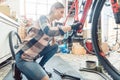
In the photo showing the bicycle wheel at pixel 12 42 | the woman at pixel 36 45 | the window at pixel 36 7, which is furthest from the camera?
the window at pixel 36 7

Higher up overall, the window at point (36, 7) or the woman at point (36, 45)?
the window at point (36, 7)

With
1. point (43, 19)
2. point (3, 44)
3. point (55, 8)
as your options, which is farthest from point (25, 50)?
point (3, 44)

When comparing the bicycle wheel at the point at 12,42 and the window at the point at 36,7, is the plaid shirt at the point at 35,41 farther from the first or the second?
the window at the point at 36,7

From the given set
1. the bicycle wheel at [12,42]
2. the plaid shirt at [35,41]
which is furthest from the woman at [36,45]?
the bicycle wheel at [12,42]

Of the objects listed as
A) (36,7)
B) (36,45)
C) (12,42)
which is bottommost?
(12,42)

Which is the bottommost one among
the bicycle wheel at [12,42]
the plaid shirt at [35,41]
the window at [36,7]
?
the bicycle wheel at [12,42]

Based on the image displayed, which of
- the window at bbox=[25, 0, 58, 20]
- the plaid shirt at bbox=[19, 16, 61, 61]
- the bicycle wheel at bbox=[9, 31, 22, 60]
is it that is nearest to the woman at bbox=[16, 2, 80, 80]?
the plaid shirt at bbox=[19, 16, 61, 61]

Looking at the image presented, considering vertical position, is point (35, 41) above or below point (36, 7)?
below

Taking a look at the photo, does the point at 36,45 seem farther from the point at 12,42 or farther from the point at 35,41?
the point at 12,42

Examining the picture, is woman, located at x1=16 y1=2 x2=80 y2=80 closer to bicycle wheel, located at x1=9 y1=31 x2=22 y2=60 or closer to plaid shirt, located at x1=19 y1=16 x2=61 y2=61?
plaid shirt, located at x1=19 y1=16 x2=61 y2=61

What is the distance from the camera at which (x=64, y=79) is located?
2197 millimetres

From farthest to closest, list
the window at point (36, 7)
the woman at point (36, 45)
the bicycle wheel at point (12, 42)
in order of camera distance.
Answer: the window at point (36, 7) < the bicycle wheel at point (12, 42) < the woman at point (36, 45)

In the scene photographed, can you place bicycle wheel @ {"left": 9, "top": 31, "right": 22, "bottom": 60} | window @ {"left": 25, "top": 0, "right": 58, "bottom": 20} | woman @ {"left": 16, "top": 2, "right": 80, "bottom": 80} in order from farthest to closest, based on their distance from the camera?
window @ {"left": 25, "top": 0, "right": 58, "bottom": 20}, bicycle wheel @ {"left": 9, "top": 31, "right": 22, "bottom": 60}, woman @ {"left": 16, "top": 2, "right": 80, "bottom": 80}

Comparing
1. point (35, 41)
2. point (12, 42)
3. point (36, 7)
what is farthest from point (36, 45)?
point (36, 7)
